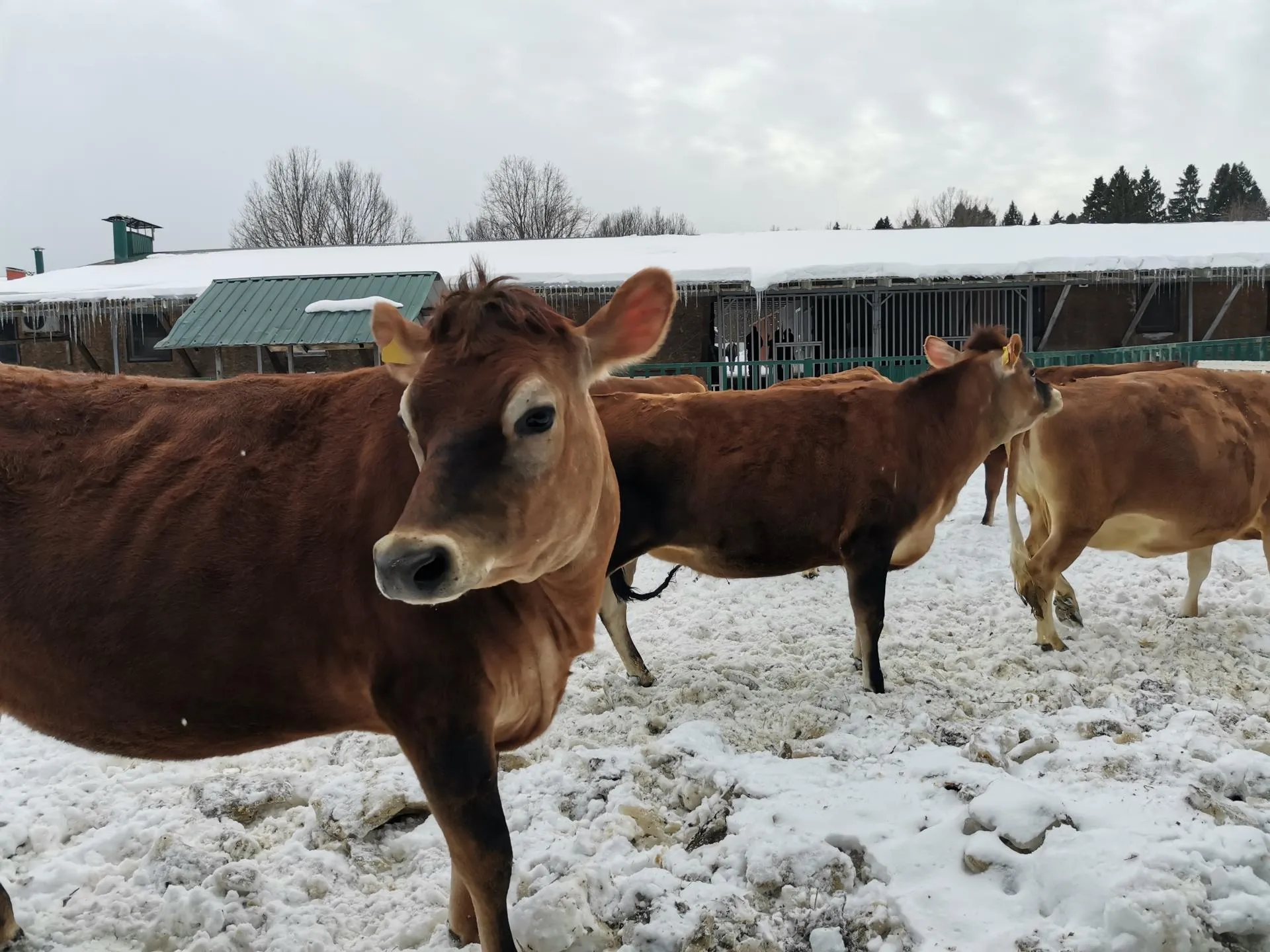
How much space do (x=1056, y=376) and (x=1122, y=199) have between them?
58.7 m

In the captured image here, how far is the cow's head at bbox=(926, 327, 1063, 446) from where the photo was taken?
202 inches

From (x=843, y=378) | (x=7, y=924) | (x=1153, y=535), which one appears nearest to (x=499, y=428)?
A: (x=7, y=924)

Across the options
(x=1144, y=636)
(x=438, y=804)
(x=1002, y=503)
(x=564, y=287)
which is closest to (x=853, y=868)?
(x=438, y=804)

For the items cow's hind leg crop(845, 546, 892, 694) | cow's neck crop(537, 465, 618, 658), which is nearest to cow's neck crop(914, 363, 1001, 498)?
cow's hind leg crop(845, 546, 892, 694)

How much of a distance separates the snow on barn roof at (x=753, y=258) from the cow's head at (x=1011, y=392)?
10514 millimetres

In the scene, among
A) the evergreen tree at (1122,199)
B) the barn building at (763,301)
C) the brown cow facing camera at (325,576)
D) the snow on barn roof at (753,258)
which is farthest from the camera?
the evergreen tree at (1122,199)

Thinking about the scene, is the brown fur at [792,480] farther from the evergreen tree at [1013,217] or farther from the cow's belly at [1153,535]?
the evergreen tree at [1013,217]

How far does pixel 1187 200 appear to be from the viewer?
7012cm

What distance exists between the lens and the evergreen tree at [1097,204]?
5688 cm

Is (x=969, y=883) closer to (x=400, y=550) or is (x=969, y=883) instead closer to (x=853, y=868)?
(x=853, y=868)

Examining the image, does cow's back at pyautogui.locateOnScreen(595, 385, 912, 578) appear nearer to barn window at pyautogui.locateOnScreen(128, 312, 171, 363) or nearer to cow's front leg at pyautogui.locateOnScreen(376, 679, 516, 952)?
cow's front leg at pyautogui.locateOnScreen(376, 679, 516, 952)

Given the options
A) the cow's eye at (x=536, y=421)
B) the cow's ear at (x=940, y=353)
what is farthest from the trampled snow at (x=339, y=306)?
the cow's eye at (x=536, y=421)

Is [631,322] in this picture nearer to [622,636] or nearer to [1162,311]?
[622,636]

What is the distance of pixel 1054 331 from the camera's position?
18.2 m
